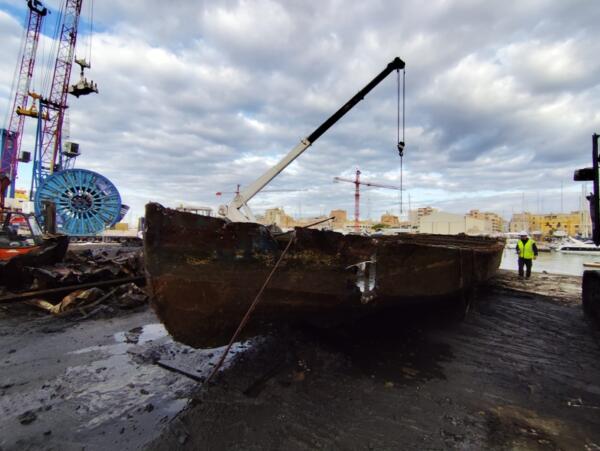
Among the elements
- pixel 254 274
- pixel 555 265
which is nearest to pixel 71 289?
pixel 254 274

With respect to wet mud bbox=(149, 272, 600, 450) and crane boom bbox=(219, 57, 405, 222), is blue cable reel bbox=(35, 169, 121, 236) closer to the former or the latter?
crane boom bbox=(219, 57, 405, 222)

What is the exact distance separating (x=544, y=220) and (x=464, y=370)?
139559 millimetres

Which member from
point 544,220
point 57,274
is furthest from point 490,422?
point 544,220

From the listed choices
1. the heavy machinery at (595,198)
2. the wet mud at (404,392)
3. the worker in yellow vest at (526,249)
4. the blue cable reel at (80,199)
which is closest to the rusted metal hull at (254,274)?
the wet mud at (404,392)

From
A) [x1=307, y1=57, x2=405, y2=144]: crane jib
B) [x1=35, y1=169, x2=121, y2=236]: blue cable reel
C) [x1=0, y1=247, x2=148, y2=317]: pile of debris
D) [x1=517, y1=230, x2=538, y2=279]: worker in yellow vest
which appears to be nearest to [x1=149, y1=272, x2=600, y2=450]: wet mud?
[x1=0, y1=247, x2=148, y2=317]: pile of debris

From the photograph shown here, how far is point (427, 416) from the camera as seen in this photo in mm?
2717

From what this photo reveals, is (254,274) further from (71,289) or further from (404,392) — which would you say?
(71,289)

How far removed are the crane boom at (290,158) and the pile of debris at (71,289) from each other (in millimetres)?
7577

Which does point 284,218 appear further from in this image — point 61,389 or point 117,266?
point 61,389

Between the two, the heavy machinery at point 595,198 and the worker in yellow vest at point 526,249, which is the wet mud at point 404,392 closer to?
the heavy machinery at point 595,198

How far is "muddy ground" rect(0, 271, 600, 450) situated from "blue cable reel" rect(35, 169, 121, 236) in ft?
57.4

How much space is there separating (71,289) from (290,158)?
31.8 ft

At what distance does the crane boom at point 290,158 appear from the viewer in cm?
1196

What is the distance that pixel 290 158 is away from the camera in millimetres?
13836
